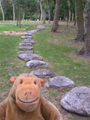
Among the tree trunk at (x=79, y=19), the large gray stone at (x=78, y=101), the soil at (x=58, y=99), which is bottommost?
the soil at (x=58, y=99)

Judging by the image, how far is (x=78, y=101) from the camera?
336cm

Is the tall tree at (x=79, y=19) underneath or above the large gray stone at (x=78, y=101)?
above

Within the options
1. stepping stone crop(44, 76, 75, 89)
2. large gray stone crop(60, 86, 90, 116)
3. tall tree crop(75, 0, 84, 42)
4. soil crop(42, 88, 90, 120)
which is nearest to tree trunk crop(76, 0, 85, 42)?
tall tree crop(75, 0, 84, 42)

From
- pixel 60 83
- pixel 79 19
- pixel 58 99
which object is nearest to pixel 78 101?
pixel 58 99

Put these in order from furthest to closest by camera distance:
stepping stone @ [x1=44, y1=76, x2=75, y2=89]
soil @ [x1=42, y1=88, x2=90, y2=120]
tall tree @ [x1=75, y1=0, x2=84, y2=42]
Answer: tall tree @ [x1=75, y1=0, x2=84, y2=42] → stepping stone @ [x1=44, y1=76, x2=75, y2=89] → soil @ [x1=42, y1=88, x2=90, y2=120]

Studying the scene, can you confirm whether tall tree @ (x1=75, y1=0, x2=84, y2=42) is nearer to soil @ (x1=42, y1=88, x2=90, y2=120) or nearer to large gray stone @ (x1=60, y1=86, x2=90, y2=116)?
soil @ (x1=42, y1=88, x2=90, y2=120)

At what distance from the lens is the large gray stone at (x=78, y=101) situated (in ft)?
10.5

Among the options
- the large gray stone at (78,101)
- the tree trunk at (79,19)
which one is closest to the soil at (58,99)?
the large gray stone at (78,101)

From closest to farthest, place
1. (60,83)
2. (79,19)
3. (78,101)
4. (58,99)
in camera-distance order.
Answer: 1. (78,101)
2. (58,99)
3. (60,83)
4. (79,19)

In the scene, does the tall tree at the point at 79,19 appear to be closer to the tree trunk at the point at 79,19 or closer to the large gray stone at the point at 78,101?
the tree trunk at the point at 79,19

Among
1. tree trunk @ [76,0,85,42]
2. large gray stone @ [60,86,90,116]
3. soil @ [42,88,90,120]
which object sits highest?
tree trunk @ [76,0,85,42]

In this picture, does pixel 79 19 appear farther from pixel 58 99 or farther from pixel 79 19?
pixel 58 99

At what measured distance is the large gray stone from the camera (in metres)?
3.19

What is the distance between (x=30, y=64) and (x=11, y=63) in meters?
0.99
